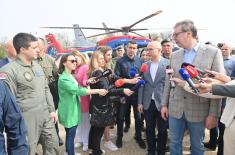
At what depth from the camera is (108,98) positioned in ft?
12.9

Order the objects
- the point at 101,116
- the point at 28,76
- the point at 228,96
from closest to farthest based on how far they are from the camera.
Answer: the point at 228,96 < the point at 28,76 < the point at 101,116

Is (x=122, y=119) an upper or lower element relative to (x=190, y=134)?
lower

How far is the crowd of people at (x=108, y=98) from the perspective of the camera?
226 centimetres

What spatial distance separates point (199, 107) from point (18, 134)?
2.01m

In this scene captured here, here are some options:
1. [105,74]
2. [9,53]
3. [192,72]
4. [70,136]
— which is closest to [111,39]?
[9,53]

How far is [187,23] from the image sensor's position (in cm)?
275

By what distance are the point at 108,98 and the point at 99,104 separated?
0.17 metres

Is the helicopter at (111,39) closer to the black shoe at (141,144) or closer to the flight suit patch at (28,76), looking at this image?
the black shoe at (141,144)

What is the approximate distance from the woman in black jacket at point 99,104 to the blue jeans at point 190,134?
897 mm

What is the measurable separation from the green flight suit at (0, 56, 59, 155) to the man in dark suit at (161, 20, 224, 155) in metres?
1.52

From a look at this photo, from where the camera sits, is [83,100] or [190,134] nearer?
[190,134]

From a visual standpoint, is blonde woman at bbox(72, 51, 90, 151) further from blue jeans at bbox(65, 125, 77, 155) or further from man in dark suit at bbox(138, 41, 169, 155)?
man in dark suit at bbox(138, 41, 169, 155)

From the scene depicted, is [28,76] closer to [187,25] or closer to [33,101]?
[33,101]

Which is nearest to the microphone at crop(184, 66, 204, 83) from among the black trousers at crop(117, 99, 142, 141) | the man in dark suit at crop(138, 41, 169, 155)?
the man in dark suit at crop(138, 41, 169, 155)
